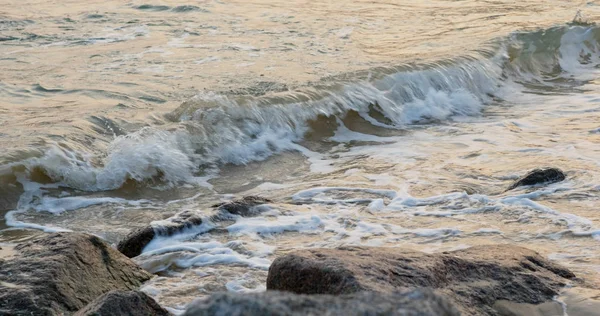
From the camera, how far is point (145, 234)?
192 inches

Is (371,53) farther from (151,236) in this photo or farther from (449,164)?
(151,236)

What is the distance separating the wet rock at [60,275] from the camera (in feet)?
11.2

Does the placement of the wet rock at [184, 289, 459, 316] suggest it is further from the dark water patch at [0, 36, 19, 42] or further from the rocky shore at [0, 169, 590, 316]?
the dark water patch at [0, 36, 19, 42]

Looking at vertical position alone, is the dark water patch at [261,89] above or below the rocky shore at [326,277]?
below

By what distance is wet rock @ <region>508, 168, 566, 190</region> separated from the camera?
6012 mm

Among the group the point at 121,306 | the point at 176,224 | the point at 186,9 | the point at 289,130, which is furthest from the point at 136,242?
the point at 186,9

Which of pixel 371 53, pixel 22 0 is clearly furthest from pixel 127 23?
pixel 371 53

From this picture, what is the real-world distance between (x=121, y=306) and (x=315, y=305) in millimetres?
1537

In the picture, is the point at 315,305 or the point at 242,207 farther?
the point at 242,207

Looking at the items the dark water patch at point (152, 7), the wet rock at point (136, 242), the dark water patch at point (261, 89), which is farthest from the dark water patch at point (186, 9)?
the wet rock at point (136, 242)

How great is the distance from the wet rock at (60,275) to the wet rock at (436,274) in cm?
98

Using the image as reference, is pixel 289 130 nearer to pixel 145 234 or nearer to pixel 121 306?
pixel 145 234

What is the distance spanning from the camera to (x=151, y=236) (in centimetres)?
486

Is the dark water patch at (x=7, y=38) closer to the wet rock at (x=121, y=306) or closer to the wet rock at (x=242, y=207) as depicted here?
the wet rock at (x=242, y=207)
